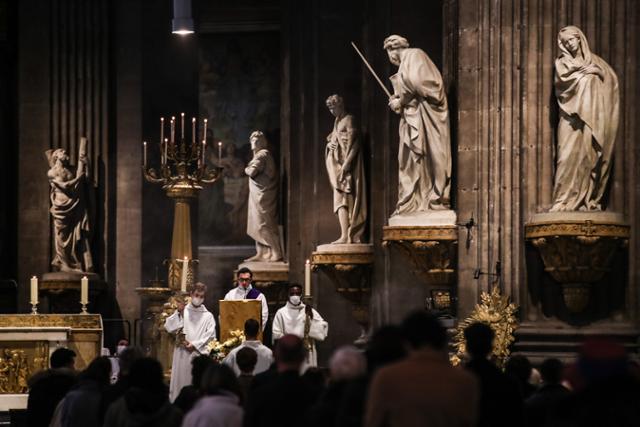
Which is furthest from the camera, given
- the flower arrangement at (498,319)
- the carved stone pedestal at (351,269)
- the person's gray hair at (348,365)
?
the carved stone pedestal at (351,269)

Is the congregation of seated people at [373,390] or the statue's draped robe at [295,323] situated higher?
the congregation of seated people at [373,390]

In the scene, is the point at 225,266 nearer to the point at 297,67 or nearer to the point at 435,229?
the point at 297,67

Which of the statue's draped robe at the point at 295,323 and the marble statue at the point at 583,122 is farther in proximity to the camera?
the statue's draped robe at the point at 295,323

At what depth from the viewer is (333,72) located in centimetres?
2377

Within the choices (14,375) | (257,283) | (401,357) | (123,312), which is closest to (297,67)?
(257,283)

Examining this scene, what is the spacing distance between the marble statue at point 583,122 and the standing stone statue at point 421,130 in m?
2.31

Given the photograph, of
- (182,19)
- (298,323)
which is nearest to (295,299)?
(298,323)

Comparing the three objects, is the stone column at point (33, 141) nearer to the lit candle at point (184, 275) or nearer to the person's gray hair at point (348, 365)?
the lit candle at point (184, 275)

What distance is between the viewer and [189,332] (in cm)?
1922

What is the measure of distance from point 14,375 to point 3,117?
960 cm

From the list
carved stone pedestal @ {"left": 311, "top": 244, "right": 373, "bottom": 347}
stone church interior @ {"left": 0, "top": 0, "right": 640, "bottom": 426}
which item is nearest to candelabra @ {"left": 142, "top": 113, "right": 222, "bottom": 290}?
stone church interior @ {"left": 0, "top": 0, "right": 640, "bottom": 426}

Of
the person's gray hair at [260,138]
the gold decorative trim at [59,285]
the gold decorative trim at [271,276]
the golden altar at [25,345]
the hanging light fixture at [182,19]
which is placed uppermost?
the hanging light fixture at [182,19]

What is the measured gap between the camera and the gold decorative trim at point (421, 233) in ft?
59.2

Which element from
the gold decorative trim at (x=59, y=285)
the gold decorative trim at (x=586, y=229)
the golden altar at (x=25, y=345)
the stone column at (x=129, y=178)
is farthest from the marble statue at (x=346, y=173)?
the gold decorative trim at (x=586, y=229)
